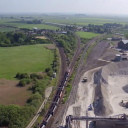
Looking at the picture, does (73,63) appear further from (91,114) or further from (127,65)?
(91,114)

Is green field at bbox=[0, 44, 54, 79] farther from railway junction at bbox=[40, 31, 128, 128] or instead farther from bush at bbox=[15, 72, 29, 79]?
railway junction at bbox=[40, 31, 128, 128]

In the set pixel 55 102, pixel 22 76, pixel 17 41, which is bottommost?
pixel 55 102

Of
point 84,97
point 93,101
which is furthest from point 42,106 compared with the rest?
point 93,101

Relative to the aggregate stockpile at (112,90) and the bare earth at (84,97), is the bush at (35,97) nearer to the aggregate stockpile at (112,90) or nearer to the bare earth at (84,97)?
the bare earth at (84,97)

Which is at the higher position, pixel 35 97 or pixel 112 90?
pixel 35 97

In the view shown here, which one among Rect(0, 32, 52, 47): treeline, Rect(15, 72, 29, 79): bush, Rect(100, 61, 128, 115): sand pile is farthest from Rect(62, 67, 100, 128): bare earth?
Rect(0, 32, 52, 47): treeline

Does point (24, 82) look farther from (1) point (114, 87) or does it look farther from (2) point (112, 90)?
(1) point (114, 87)

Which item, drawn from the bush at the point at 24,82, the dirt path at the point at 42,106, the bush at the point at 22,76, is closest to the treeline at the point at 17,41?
→ the bush at the point at 22,76
